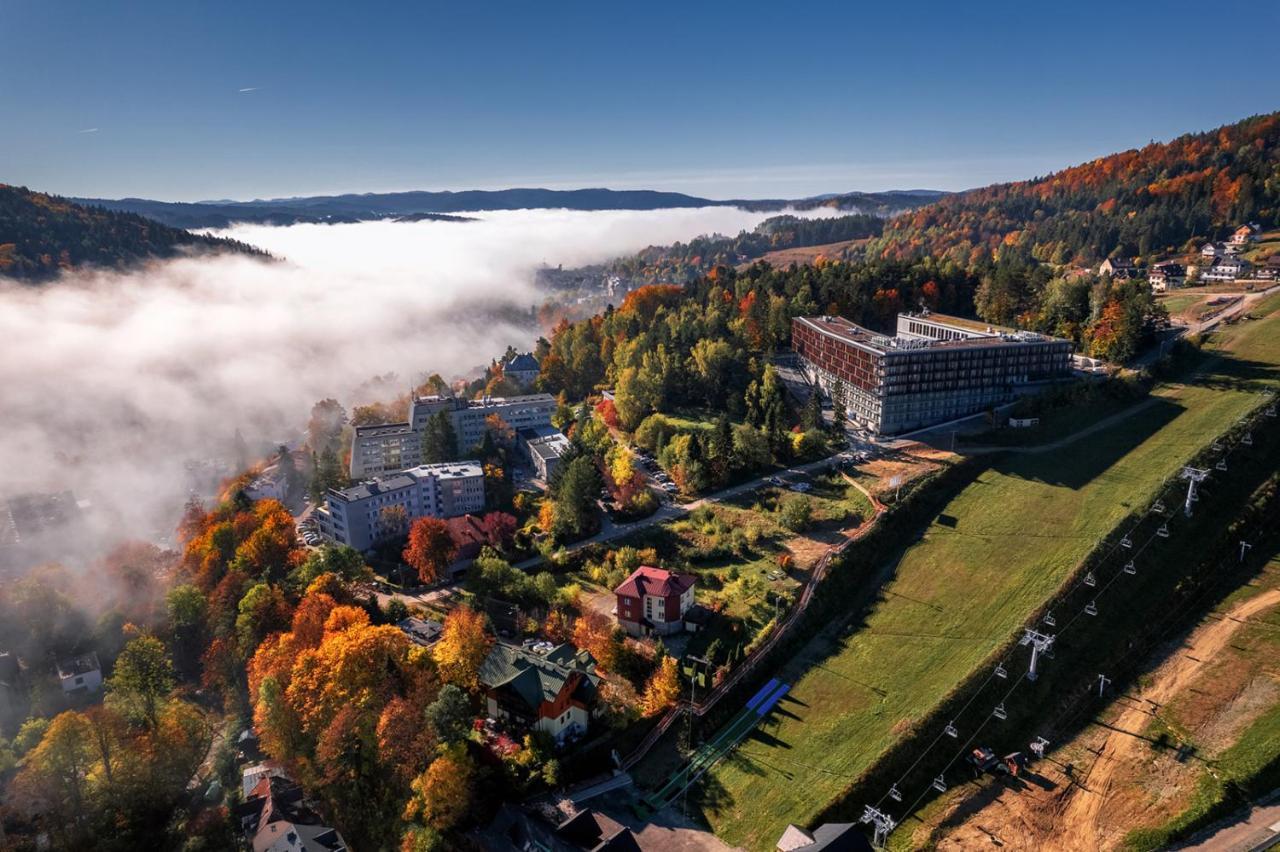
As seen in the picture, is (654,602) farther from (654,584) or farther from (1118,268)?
(1118,268)

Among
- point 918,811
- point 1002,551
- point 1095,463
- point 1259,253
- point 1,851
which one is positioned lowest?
point 1,851

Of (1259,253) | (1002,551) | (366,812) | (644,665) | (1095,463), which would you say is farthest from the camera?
(1259,253)

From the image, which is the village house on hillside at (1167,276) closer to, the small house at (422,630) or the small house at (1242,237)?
the small house at (1242,237)

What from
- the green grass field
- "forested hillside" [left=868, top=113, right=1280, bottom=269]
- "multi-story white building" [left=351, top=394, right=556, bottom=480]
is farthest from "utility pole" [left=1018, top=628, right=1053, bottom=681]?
"forested hillside" [left=868, top=113, right=1280, bottom=269]

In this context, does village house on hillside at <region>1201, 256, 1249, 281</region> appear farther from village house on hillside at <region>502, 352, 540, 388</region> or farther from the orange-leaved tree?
the orange-leaved tree

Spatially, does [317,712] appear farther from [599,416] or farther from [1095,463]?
[1095,463]

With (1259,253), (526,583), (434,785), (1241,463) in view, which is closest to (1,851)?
(434,785)
